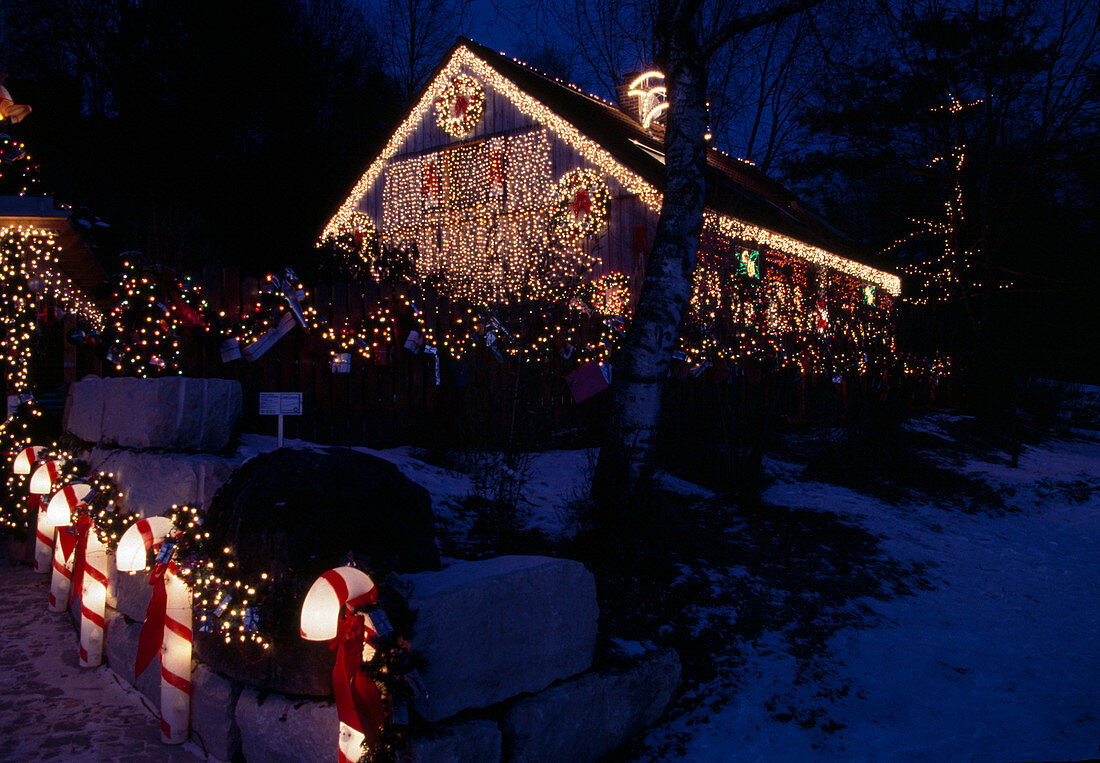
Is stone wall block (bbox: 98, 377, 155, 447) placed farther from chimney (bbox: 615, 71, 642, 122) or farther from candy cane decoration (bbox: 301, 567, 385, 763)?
chimney (bbox: 615, 71, 642, 122)

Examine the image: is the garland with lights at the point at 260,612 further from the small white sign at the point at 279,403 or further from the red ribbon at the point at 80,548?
the red ribbon at the point at 80,548

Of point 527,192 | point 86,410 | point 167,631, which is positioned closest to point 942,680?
point 167,631

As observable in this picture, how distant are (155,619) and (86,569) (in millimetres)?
1152

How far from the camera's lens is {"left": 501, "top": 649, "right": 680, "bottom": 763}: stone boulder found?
9.16 ft

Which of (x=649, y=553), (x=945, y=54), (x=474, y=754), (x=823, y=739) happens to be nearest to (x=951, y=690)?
(x=823, y=739)

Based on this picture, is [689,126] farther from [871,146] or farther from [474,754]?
[871,146]

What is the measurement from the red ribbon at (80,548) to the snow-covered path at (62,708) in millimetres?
387

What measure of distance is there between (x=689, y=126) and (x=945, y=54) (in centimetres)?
1501

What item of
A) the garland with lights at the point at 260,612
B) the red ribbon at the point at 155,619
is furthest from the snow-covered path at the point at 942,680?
the red ribbon at the point at 155,619

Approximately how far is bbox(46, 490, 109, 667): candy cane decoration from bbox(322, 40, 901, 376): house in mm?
6694

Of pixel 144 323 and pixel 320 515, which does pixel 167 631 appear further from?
pixel 144 323

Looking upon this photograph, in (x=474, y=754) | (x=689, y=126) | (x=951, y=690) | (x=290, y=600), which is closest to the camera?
(x=474, y=754)

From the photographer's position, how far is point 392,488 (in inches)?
131

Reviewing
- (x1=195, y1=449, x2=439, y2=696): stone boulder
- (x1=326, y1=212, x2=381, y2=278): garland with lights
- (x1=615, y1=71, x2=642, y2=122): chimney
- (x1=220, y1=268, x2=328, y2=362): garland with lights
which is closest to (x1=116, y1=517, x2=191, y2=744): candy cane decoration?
(x1=195, y1=449, x2=439, y2=696): stone boulder
